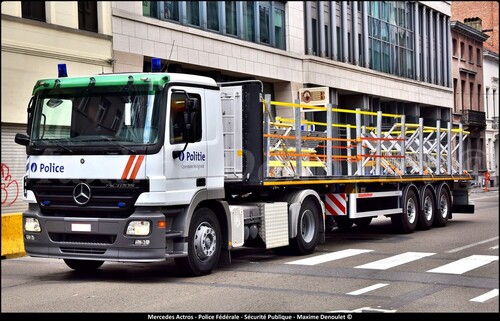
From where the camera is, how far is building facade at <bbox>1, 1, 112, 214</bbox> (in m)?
6.59

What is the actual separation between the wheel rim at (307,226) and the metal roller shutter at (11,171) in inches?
261

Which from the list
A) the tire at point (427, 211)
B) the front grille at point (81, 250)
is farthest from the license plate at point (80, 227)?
the tire at point (427, 211)

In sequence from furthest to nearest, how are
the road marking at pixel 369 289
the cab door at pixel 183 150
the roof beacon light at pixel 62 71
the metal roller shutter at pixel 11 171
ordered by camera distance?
the metal roller shutter at pixel 11 171 < the roof beacon light at pixel 62 71 < the cab door at pixel 183 150 < the road marking at pixel 369 289

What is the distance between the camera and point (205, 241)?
34.1ft

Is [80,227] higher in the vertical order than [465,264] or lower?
higher

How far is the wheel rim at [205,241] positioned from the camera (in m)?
10.2

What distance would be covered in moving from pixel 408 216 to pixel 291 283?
306 inches

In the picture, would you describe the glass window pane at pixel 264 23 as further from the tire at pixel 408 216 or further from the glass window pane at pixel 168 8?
the glass window pane at pixel 168 8

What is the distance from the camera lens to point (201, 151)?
1037cm

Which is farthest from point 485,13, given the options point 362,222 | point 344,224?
point 362,222

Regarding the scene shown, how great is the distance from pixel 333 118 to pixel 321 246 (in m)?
2.57

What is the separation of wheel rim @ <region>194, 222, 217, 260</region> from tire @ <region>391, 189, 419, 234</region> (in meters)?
6.98

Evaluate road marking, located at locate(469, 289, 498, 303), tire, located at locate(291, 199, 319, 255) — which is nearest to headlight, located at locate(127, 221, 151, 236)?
tire, located at locate(291, 199, 319, 255)

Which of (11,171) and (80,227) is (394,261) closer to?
(80,227)
